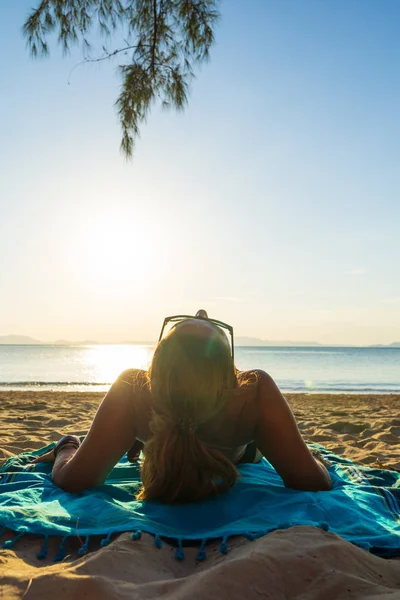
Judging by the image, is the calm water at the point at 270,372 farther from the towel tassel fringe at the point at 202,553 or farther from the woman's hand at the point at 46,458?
the towel tassel fringe at the point at 202,553

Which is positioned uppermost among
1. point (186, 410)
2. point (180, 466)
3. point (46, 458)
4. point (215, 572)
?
point (186, 410)

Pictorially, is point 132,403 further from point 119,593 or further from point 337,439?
point 337,439

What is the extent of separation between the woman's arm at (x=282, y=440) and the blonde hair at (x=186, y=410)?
0.18 meters

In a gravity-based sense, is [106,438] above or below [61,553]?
above

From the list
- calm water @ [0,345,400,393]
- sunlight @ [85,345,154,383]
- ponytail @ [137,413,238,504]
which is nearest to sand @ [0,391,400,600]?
ponytail @ [137,413,238,504]

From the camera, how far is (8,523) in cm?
195

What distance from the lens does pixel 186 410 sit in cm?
210

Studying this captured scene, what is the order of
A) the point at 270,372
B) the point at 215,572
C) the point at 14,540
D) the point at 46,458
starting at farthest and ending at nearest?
the point at 270,372 → the point at 46,458 → the point at 14,540 → the point at 215,572

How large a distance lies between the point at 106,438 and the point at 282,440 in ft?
2.84

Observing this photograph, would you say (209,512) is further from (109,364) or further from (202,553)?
(109,364)

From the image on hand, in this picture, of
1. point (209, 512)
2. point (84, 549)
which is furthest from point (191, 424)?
point (84, 549)

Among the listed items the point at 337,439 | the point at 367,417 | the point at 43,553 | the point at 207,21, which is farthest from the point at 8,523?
the point at 367,417

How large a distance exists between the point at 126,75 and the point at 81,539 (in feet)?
14.1

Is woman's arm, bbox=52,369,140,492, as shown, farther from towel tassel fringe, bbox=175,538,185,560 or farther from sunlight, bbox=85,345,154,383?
sunlight, bbox=85,345,154,383
